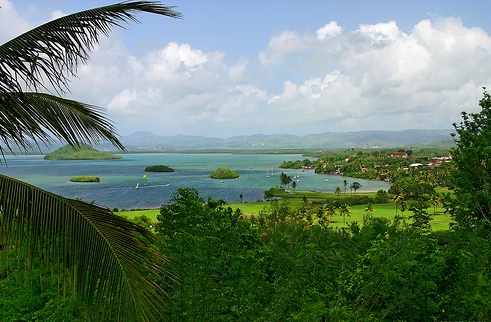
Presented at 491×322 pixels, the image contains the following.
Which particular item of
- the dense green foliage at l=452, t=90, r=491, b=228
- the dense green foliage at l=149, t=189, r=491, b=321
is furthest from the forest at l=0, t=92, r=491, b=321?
the dense green foliage at l=452, t=90, r=491, b=228

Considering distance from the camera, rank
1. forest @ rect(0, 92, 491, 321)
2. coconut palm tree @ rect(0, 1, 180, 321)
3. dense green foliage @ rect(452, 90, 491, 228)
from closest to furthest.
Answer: coconut palm tree @ rect(0, 1, 180, 321)
forest @ rect(0, 92, 491, 321)
dense green foliage @ rect(452, 90, 491, 228)

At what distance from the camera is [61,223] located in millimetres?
2678

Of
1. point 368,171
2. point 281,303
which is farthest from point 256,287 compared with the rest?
point 368,171

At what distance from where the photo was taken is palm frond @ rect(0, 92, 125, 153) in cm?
289

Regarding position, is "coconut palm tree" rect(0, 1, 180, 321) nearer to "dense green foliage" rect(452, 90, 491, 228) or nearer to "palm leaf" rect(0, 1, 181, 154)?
"palm leaf" rect(0, 1, 181, 154)

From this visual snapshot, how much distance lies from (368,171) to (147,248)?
119 meters

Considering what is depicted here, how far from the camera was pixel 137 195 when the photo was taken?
78.5m

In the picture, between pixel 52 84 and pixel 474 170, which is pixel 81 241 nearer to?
pixel 52 84

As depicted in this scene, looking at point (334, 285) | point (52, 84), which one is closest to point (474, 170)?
point (334, 285)

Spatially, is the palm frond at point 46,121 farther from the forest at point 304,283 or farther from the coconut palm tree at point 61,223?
the forest at point 304,283

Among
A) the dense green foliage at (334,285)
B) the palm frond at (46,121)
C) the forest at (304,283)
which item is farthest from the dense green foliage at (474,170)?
the palm frond at (46,121)

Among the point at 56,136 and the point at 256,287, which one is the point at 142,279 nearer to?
the point at 56,136

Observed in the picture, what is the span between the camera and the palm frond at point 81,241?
2.53m

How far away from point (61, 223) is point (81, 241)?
216 mm
